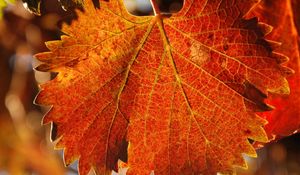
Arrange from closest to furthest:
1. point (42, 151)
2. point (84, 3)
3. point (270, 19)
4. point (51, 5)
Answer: point (84, 3)
point (270, 19)
point (51, 5)
point (42, 151)

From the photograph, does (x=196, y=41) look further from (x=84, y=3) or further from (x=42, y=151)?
(x=42, y=151)

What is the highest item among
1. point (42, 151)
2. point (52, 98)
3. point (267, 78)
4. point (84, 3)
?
point (84, 3)

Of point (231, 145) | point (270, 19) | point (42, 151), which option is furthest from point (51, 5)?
point (42, 151)

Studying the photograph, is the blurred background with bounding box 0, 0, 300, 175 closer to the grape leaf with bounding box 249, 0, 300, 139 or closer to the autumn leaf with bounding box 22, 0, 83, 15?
the grape leaf with bounding box 249, 0, 300, 139

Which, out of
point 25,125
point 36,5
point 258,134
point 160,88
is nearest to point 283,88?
point 258,134

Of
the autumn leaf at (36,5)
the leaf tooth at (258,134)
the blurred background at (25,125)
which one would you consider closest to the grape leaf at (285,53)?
the leaf tooth at (258,134)

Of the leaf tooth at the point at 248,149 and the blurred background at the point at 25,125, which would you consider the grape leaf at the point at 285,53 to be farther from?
the blurred background at the point at 25,125

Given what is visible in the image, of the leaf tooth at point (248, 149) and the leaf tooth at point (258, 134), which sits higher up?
the leaf tooth at point (258, 134)
